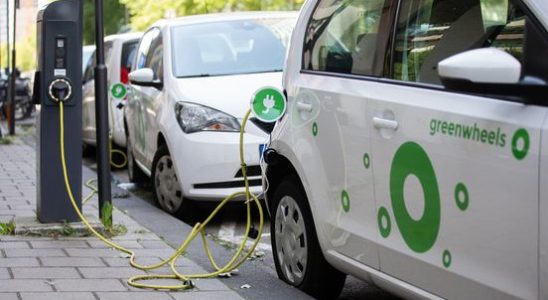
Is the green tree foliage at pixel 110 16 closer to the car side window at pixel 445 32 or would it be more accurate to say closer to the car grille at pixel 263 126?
the car grille at pixel 263 126

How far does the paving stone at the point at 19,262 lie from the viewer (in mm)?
6278

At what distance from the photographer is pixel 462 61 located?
3961mm

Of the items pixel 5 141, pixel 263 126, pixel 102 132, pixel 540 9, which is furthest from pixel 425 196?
pixel 5 141

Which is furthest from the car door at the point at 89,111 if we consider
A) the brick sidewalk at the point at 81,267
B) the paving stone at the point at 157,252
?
the paving stone at the point at 157,252

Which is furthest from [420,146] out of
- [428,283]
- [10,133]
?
[10,133]

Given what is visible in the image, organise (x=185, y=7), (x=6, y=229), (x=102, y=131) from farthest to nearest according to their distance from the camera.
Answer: (x=185, y=7), (x=102, y=131), (x=6, y=229)

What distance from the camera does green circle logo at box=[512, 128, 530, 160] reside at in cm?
386

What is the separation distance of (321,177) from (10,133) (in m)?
15.9

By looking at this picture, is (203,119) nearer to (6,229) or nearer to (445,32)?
(6,229)

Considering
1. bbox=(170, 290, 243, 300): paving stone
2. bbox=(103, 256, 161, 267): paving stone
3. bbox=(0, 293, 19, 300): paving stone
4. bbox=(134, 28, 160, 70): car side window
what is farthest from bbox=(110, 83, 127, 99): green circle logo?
bbox=(0, 293, 19, 300): paving stone

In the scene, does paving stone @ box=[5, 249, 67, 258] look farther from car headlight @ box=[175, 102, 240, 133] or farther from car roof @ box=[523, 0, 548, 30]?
car roof @ box=[523, 0, 548, 30]

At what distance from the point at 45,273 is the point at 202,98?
334 cm

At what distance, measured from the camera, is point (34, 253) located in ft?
22.0

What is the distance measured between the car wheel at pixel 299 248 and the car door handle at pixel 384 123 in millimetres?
1001
